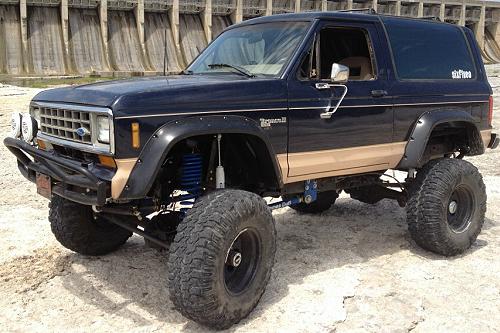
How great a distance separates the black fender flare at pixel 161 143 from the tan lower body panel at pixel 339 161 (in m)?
0.69

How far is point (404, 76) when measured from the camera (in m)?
5.26

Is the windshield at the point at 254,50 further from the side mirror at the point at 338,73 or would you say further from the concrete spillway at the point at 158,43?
the concrete spillway at the point at 158,43

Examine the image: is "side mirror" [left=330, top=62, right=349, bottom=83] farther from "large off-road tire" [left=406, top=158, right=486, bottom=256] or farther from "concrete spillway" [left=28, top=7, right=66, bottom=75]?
"concrete spillway" [left=28, top=7, right=66, bottom=75]

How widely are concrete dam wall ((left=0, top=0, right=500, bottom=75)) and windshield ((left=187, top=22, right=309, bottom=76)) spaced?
98.4ft

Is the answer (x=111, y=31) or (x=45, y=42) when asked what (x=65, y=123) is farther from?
(x=111, y=31)

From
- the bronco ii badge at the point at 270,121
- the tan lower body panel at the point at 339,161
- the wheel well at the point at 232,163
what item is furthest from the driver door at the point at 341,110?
the wheel well at the point at 232,163

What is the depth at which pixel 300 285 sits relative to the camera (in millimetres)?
4621

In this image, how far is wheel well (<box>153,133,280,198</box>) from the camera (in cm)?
411

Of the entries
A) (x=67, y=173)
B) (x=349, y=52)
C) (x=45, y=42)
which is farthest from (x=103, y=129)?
(x=45, y=42)

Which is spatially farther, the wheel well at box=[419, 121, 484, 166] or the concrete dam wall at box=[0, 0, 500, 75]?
the concrete dam wall at box=[0, 0, 500, 75]

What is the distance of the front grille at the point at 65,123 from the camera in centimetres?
373

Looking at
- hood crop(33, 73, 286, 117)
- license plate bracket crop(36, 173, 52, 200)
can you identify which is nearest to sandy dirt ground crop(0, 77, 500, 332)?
license plate bracket crop(36, 173, 52, 200)

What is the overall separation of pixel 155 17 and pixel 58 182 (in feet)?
120

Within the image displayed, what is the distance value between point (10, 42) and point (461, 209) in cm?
3316
